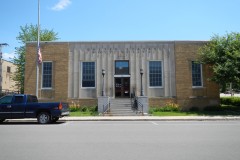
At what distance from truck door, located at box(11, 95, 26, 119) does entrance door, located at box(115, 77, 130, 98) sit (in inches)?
499

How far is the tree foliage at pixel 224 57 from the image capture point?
22.8 meters

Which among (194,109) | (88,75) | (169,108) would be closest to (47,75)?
(88,75)

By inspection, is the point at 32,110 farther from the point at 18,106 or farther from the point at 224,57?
the point at 224,57

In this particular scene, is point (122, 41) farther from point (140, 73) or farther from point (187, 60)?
point (187, 60)

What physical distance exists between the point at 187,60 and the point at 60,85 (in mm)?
14454

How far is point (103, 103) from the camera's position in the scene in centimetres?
2434

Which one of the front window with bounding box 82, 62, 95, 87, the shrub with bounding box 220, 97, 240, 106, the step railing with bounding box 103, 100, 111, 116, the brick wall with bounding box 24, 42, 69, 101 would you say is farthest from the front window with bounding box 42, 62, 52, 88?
the shrub with bounding box 220, 97, 240, 106

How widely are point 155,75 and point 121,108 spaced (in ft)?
19.6

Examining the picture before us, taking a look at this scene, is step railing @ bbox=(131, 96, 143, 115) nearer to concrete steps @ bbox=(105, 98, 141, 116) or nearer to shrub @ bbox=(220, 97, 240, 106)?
concrete steps @ bbox=(105, 98, 141, 116)

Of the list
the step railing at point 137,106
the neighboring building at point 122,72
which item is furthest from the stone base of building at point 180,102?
the step railing at point 137,106

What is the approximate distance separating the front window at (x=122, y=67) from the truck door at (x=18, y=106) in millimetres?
12947

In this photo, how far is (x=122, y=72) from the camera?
27625 mm

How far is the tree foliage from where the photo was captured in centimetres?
2275

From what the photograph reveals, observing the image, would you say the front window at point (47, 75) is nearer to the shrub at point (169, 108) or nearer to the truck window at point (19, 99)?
the truck window at point (19, 99)
